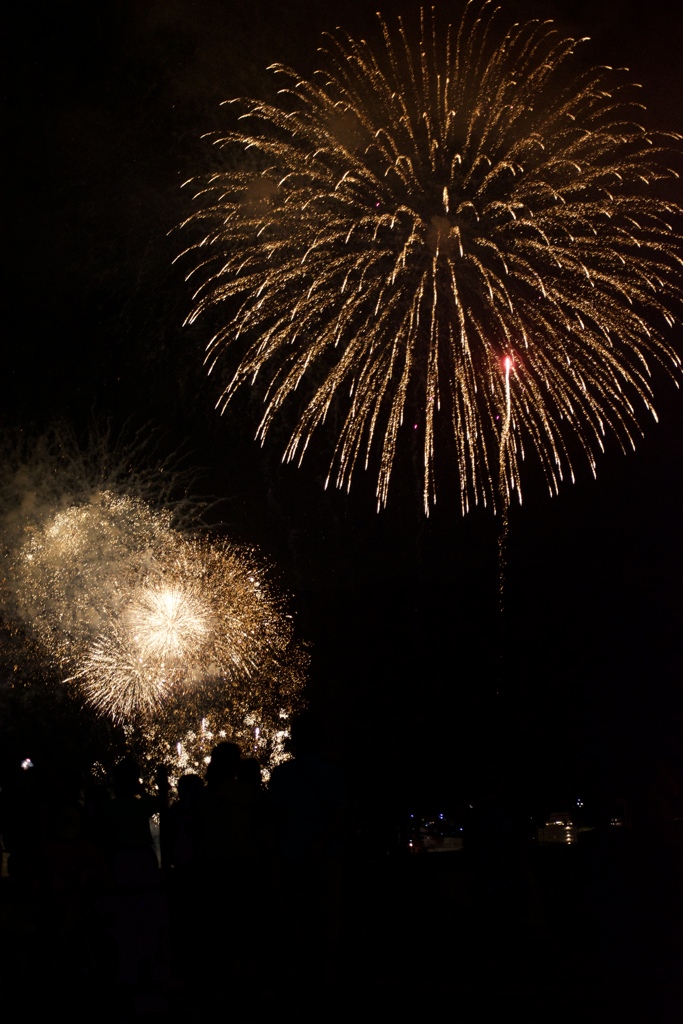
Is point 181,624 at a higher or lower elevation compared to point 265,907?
higher

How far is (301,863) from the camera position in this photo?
7.06 meters

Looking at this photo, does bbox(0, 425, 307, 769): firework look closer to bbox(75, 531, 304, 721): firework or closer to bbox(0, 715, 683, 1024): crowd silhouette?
bbox(75, 531, 304, 721): firework

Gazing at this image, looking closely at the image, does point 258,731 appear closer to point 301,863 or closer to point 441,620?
point 441,620

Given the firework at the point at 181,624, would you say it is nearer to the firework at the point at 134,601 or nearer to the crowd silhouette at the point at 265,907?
the firework at the point at 134,601

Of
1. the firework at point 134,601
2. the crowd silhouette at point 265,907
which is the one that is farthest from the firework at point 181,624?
the crowd silhouette at point 265,907

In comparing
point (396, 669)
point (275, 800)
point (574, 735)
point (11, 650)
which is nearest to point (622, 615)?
point (574, 735)

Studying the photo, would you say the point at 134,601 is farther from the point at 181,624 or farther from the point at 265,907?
the point at 265,907

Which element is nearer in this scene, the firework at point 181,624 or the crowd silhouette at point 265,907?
the crowd silhouette at point 265,907

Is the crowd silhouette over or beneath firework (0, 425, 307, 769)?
beneath

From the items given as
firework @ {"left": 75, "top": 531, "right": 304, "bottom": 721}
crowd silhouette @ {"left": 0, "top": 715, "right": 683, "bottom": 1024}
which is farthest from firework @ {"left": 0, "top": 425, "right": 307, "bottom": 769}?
crowd silhouette @ {"left": 0, "top": 715, "right": 683, "bottom": 1024}

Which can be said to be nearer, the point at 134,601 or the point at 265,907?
the point at 265,907

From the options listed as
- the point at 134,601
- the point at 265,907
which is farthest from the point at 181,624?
the point at 265,907

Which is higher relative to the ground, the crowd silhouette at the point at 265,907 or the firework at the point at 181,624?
the firework at the point at 181,624

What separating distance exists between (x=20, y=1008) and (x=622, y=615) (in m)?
36.0
